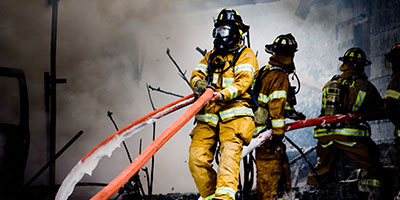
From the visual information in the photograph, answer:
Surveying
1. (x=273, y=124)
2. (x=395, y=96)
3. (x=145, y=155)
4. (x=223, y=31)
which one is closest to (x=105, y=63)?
(x=223, y=31)

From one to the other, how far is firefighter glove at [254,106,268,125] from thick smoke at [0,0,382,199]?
2.50m

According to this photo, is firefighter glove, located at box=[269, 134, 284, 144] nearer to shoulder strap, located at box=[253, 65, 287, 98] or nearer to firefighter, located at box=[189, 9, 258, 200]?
shoulder strap, located at box=[253, 65, 287, 98]

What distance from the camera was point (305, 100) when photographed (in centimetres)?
953

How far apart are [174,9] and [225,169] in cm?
435

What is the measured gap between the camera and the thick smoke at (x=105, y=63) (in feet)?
19.4

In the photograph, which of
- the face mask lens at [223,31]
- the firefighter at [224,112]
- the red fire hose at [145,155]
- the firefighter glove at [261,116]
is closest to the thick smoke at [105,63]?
the firefighter glove at [261,116]

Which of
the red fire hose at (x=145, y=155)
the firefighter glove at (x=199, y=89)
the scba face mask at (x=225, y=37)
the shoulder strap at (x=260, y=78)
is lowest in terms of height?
the red fire hose at (x=145, y=155)

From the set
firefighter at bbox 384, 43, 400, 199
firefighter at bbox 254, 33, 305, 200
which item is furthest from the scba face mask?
firefighter at bbox 384, 43, 400, 199

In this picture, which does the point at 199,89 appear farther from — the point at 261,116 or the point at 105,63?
the point at 105,63

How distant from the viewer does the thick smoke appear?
593 centimetres

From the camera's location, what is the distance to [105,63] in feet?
21.7

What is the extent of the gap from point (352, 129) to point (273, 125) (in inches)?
52.7

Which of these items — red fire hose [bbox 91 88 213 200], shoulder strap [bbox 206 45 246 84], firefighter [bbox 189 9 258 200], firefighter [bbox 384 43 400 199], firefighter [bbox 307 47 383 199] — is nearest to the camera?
red fire hose [bbox 91 88 213 200]

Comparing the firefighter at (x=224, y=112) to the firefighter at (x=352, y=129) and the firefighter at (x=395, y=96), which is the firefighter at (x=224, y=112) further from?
the firefighter at (x=395, y=96)
